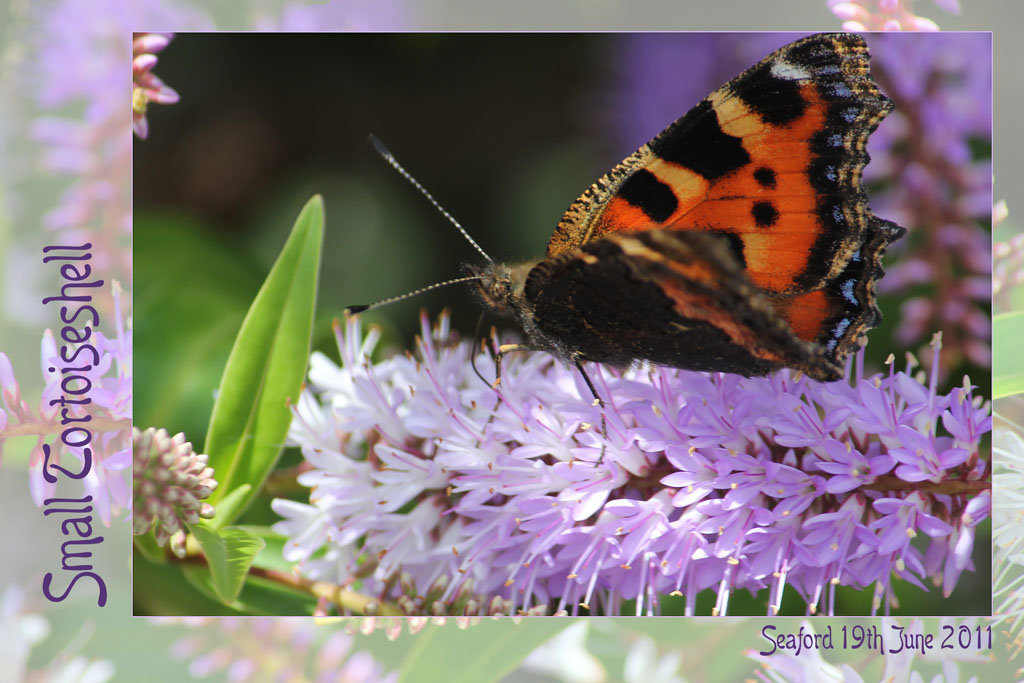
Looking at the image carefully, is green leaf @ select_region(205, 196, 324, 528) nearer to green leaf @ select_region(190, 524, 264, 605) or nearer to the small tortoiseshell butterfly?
green leaf @ select_region(190, 524, 264, 605)

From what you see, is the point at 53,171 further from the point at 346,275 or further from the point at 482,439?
the point at 482,439

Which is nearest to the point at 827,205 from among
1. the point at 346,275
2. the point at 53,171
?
the point at 346,275

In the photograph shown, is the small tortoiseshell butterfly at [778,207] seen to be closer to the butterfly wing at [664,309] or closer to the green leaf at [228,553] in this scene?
the butterfly wing at [664,309]

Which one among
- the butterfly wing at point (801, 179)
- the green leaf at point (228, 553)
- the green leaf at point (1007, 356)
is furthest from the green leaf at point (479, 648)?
the green leaf at point (1007, 356)

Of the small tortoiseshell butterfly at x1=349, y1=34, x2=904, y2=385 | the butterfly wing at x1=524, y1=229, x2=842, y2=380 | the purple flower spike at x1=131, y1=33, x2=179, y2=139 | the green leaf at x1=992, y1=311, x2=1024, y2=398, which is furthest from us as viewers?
the purple flower spike at x1=131, y1=33, x2=179, y2=139

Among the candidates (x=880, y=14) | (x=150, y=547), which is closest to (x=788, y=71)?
(x=880, y=14)

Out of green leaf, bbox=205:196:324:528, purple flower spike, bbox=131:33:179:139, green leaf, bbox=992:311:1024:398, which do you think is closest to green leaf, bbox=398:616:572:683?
green leaf, bbox=205:196:324:528

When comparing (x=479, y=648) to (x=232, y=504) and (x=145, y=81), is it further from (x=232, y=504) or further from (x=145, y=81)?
(x=145, y=81)
